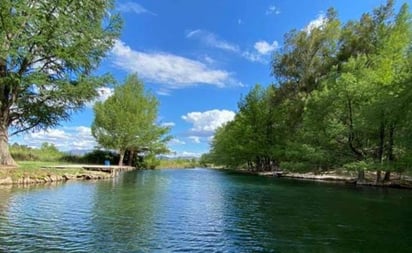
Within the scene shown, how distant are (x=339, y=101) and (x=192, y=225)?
2844 cm

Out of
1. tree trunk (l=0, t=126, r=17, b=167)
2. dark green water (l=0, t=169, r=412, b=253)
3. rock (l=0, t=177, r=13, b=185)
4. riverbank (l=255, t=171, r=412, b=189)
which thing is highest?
tree trunk (l=0, t=126, r=17, b=167)

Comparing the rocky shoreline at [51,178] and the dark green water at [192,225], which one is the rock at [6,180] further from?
the dark green water at [192,225]

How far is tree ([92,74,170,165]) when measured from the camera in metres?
54.2

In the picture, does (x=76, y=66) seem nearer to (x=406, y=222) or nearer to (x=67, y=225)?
(x=67, y=225)

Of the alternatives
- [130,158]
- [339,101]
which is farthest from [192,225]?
[130,158]

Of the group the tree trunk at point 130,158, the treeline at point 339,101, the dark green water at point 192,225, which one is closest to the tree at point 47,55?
the dark green water at point 192,225

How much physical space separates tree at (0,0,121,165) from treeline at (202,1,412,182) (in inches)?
881

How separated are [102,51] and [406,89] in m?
22.2

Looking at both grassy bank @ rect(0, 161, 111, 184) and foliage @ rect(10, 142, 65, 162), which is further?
foliage @ rect(10, 142, 65, 162)

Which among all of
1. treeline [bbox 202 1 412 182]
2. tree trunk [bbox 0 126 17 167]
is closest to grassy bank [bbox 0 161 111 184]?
tree trunk [bbox 0 126 17 167]

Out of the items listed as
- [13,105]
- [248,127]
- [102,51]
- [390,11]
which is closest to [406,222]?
[102,51]

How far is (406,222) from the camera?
1328 cm

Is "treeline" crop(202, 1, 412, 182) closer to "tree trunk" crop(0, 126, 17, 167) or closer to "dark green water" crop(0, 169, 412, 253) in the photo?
"dark green water" crop(0, 169, 412, 253)

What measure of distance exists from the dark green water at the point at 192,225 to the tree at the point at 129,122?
36.4 m
